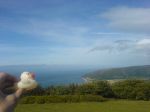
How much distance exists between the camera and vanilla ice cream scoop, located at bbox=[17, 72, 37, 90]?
5.83 ft

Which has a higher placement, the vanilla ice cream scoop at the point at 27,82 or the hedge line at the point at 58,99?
the vanilla ice cream scoop at the point at 27,82

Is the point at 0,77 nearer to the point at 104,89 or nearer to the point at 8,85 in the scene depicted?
the point at 8,85

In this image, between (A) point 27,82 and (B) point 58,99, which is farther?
(B) point 58,99

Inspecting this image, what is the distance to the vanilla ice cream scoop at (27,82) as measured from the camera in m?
1.78

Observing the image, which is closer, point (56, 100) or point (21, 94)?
point (21, 94)

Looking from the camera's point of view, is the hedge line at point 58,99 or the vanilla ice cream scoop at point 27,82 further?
the hedge line at point 58,99

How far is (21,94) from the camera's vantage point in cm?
179

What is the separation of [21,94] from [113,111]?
21471mm

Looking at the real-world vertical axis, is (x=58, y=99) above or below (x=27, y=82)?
below

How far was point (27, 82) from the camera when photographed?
70.4 inches

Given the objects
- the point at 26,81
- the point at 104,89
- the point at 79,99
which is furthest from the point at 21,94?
the point at 104,89

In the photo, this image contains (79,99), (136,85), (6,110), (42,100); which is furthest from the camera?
(136,85)

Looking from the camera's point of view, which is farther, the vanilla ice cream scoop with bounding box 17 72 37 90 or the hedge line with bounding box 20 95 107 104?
the hedge line with bounding box 20 95 107 104

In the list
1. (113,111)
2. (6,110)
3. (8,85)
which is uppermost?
(8,85)
